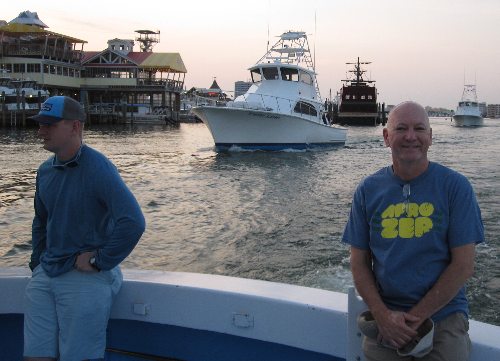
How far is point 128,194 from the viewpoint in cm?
224

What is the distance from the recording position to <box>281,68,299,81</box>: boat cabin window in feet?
91.3

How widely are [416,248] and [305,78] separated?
2721cm

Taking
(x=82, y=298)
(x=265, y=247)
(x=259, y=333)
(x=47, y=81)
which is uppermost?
(x=47, y=81)

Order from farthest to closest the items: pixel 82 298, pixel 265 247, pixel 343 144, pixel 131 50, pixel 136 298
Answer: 1. pixel 131 50
2. pixel 343 144
3. pixel 265 247
4. pixel 136 298
5. pixel 82 298

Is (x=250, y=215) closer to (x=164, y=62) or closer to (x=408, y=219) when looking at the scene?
(x=408, y=219)

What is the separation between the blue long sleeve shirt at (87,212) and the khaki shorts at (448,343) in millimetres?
1114

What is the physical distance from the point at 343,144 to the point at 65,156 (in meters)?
29.4

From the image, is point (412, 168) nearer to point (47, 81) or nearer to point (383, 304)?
point (383, 304)

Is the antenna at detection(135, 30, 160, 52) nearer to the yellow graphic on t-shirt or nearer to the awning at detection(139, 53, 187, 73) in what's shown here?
the awning at detection(139, 53, 187, 73)

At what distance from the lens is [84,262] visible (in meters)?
2.24

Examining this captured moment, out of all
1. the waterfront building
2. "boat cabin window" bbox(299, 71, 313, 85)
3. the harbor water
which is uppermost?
the waterfront building

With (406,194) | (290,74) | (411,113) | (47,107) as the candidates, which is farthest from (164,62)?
(406,194)

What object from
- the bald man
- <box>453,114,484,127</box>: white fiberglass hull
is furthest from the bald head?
<box>453,114,484,127</box>: white fiberglass hull

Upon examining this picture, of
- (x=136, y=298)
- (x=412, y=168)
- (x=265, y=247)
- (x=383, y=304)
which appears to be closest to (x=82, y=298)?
(x=136, y=298)
